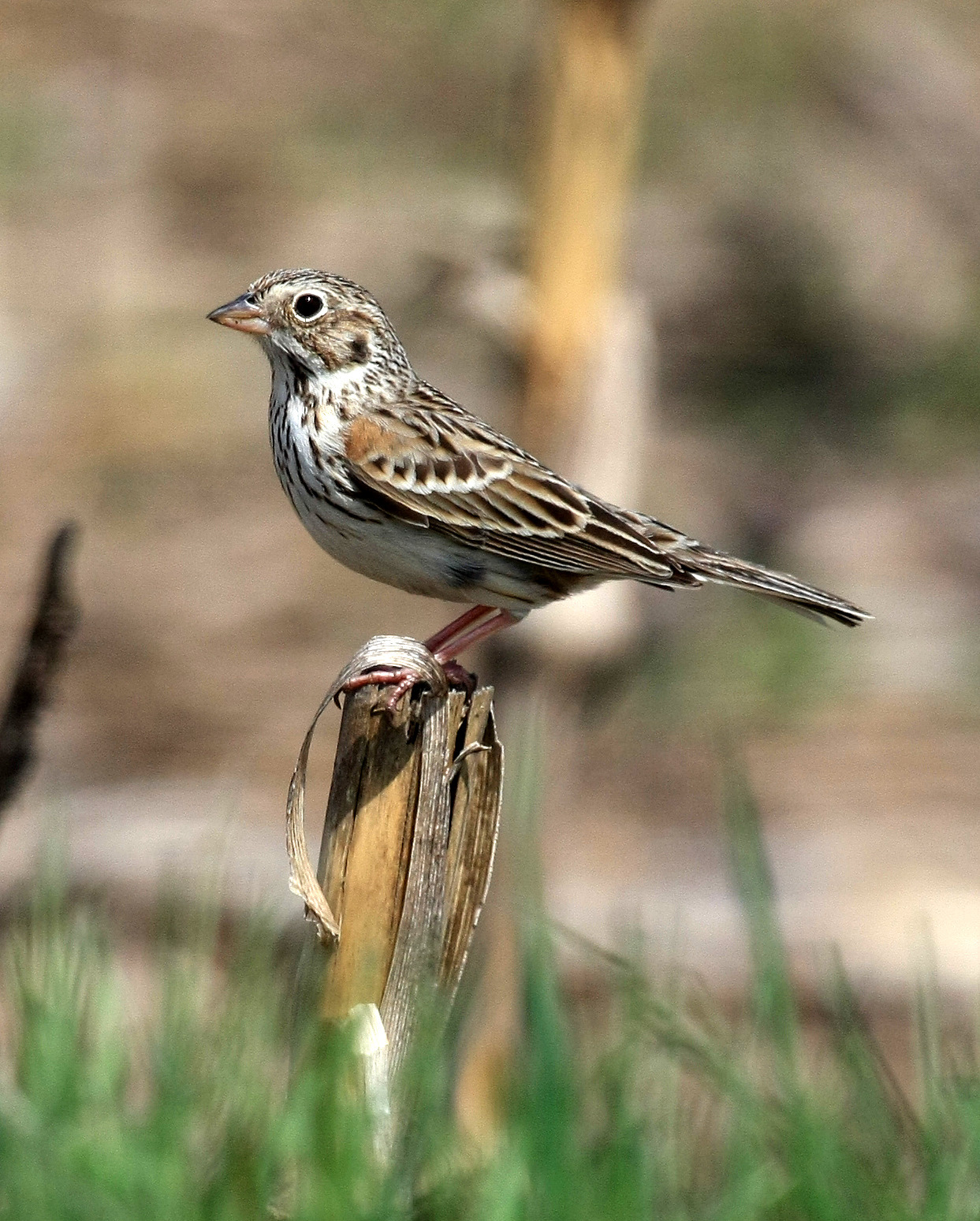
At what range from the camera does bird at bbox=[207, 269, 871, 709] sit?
4.52m

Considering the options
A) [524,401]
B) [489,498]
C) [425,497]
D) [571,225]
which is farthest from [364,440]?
[571,225]

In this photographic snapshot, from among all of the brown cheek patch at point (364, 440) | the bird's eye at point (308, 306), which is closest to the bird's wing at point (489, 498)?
the brown cheek patch at point (364, 440)

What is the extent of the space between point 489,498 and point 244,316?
0.70 m

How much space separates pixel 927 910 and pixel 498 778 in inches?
221

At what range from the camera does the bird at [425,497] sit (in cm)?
452

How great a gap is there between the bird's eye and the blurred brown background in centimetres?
131

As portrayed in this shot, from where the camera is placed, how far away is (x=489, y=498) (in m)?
4.83

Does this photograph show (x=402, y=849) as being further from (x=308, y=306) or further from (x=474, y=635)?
(x=308, y=306)

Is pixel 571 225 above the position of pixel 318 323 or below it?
above

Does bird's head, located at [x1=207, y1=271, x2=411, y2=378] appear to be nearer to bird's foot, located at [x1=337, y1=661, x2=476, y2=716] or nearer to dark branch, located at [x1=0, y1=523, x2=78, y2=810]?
dark branch, located at [x1=0, y1=523, x2=78, y2=810]

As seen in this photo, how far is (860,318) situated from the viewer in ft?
46.7

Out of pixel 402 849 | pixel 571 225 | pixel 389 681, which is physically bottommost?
pixel 402 849

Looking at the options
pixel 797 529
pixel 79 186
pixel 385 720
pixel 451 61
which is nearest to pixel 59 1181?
pixel 385 720

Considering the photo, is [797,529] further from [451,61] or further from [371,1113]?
[371,1113]
